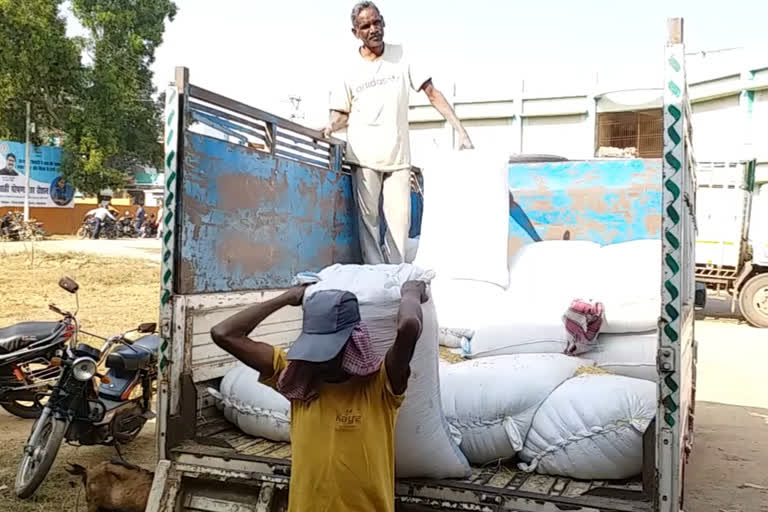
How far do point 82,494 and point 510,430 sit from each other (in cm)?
244

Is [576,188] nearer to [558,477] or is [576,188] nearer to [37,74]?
[558,477]

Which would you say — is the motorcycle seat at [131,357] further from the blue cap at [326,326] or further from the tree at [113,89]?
the tree at [113,89]

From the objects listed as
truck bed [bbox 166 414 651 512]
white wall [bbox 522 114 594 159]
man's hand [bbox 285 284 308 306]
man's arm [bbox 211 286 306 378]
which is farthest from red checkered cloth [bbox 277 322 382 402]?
white wall [bbox 522 114 594 159]

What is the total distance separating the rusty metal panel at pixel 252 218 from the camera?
101 inches

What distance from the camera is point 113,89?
62.6 ft

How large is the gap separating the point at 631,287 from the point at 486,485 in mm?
1507

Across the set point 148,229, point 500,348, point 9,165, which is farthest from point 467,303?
point 148,229

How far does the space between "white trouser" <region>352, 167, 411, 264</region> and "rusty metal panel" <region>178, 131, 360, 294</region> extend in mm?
95

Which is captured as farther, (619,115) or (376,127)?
(619,115)

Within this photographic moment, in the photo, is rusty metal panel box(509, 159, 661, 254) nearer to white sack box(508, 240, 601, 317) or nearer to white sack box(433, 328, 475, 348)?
white sack box(508, 240, 601, 317)

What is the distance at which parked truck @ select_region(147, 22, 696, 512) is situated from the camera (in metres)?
1.91

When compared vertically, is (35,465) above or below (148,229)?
below

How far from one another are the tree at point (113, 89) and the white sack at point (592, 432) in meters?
18.9

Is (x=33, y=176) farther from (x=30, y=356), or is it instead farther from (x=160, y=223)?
(x=160, y=223)
